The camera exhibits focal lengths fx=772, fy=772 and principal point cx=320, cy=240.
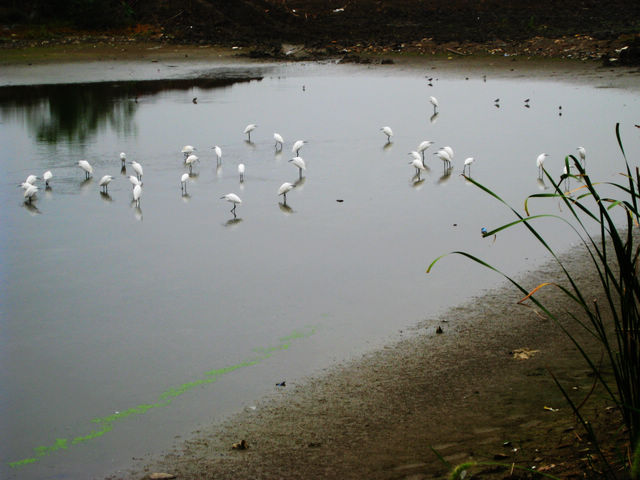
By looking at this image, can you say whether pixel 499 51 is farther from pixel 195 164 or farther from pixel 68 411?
pixel 68 411

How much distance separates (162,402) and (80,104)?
15.3 metres

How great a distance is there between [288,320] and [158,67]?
20.4 metres

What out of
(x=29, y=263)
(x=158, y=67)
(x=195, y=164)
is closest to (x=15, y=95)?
(x=158, y=67)

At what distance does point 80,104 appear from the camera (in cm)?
1903

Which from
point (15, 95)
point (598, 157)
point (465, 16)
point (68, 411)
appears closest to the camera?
point (68, 411)

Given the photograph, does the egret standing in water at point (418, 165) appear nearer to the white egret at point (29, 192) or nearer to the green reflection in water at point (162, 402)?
the white egret at point (29, 192)

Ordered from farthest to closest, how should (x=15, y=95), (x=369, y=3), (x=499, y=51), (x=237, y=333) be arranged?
(x=369, y=3) → (x=499, y=51) → (x=15, y=95) → (x=237, y=333)

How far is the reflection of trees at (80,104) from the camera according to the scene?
627 inches

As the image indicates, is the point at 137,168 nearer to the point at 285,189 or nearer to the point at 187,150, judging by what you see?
the point at 187,150

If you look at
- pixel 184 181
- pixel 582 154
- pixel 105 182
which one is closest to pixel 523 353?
pixel 582 154

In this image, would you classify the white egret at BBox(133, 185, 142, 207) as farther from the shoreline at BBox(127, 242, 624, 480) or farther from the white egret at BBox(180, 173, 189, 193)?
the shoreline at BBox(127, 242, 624, 480)

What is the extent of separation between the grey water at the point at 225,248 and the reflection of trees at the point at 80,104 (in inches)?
5.8

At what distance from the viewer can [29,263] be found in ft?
26.7

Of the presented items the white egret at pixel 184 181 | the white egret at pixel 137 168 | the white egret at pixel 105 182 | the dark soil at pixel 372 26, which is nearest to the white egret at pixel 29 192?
the white egret at pixel 105 182
